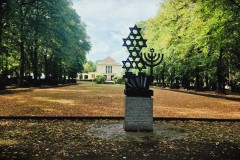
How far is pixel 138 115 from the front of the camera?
9039mm

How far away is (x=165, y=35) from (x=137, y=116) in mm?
28615

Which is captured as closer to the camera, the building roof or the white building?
the white building

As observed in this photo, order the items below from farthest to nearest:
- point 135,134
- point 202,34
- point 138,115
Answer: point 202,34
point 138,115
point 135,134

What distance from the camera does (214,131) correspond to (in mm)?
9367

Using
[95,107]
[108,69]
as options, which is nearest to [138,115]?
[95,107]

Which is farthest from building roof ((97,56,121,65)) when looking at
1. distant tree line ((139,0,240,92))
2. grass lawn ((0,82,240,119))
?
grass lawn ((0,82,240,119))

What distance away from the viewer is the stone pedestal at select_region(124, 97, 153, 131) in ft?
29.5

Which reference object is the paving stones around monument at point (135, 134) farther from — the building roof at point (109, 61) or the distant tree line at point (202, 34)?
the building roof at point (109, 61)

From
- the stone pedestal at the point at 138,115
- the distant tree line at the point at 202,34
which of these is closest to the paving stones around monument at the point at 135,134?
the stone pedestal at the point at 138,115

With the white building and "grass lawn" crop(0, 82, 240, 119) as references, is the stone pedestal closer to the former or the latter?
"grass lawn" crop(0, 82, 240, 119)

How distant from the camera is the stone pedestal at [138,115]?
9000 millimetres

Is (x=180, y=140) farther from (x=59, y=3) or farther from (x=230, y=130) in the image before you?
(x=59, y=3)

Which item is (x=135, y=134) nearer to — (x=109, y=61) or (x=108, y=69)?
(x=108, y=69)

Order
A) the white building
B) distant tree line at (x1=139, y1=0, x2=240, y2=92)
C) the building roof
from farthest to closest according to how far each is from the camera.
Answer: the building roof, the white building, distant tree line at (x1=139, y1=0, x2=240, y2=92)
